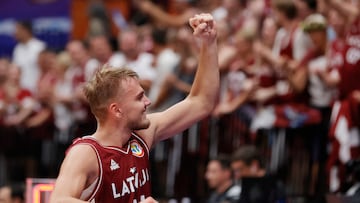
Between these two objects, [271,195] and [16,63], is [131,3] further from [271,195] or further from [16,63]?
[271,195]

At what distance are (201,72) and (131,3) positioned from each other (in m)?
10.7

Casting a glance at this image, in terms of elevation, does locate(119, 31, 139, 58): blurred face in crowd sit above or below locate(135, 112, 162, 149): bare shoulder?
below

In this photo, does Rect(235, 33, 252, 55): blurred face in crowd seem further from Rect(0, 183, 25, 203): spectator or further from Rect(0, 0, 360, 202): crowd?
Rect(0, 183, 25, 203): spectator

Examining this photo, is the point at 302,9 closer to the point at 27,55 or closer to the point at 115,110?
the point at 27,55

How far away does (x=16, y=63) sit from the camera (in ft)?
52.9

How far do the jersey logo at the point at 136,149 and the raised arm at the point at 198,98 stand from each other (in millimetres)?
120

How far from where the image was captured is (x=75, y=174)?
248 inches

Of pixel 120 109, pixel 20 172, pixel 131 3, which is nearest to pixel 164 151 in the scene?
pixel 20 172

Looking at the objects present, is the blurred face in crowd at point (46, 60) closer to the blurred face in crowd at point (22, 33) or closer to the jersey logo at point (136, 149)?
the blurred face in crowd at point (22, 33)

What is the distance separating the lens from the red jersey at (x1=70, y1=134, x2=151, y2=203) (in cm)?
647

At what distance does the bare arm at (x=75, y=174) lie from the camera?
6.21 metres

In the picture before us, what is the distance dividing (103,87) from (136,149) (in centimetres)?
50

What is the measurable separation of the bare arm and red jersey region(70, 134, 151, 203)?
0.19 ft

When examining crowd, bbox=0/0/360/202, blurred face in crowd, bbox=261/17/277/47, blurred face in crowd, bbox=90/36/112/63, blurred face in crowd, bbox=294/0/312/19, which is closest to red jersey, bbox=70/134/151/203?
crowd, bbox=0/0/360/202
